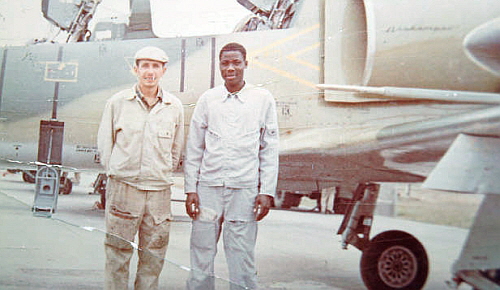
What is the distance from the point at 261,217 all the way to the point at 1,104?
41.5 inches

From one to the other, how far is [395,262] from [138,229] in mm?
946

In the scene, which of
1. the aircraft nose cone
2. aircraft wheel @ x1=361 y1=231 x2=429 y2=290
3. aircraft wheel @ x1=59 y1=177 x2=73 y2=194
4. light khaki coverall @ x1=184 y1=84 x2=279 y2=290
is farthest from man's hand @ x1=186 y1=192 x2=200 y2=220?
the aircraft nose cone

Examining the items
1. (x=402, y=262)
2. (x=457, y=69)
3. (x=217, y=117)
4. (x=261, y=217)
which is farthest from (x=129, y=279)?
(x=457, y=69)

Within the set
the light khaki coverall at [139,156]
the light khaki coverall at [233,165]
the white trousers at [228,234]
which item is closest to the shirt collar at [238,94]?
the light khaki coverall at [233,165]

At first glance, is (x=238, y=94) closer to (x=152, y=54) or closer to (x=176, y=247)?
(x=152, y=54)

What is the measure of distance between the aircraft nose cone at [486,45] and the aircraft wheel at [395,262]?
0.61 meters

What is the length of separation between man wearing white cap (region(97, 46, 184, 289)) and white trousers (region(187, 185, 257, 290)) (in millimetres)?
159

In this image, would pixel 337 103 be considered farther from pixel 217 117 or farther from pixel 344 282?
pixel 344 282

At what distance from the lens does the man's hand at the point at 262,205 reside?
174cm

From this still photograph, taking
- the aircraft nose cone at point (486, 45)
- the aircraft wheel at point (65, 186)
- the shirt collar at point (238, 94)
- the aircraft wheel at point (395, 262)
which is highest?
the aircraft nose cone at point (486, 45)

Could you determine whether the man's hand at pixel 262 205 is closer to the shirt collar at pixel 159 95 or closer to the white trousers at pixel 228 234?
the white trousers at pixel 228 234

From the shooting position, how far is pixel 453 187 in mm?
1579

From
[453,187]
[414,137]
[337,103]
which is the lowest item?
[453,187]

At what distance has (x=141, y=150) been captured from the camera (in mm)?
1824
